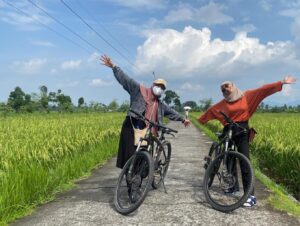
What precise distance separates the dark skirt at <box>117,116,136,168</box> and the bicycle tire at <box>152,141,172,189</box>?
453 mm

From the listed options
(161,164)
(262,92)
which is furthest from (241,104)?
(161,164)

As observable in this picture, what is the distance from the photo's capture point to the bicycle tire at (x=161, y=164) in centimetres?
638

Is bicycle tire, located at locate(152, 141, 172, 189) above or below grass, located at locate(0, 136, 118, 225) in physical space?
above

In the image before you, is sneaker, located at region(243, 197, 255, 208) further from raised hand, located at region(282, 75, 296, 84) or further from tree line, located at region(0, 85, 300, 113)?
tree line, located at region(0, 85, 300, 113)

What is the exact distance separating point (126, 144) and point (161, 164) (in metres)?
0.73

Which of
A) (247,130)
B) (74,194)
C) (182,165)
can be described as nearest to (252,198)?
(247,130)

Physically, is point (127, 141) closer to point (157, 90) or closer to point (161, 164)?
point (161, 164)

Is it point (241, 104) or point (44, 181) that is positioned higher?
point (241, 104)

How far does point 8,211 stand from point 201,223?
99.2 inches

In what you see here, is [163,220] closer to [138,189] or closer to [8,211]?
[138,189]

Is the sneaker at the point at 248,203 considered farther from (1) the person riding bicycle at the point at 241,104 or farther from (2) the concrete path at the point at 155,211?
(1) the person riding bicycle at the point at 241,104

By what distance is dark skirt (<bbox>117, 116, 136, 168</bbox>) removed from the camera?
244 inches

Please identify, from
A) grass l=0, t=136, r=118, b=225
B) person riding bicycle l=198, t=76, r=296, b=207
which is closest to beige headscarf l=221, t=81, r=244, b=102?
person riding bicycle l=198, t=76, r=296, b=207

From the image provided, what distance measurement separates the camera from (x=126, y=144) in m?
6.23
